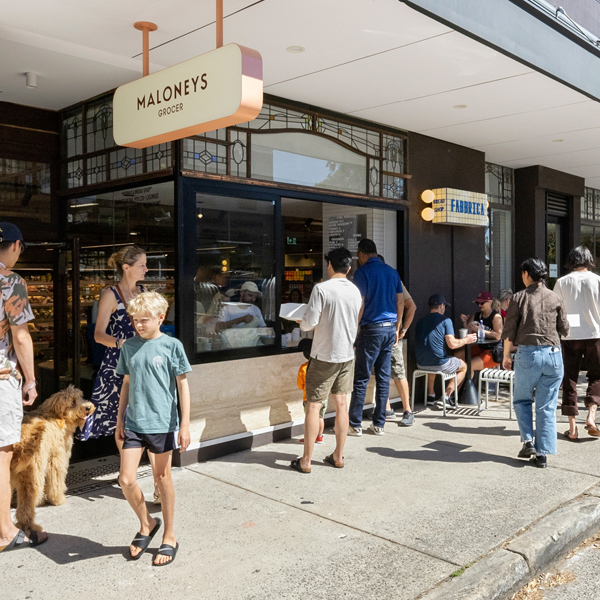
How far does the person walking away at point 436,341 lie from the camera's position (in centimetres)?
679

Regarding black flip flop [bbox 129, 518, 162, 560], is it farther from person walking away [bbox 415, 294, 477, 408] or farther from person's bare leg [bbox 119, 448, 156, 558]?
person walking away [bbox 415, 294, 477, 408]

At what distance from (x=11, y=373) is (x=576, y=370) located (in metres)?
5.08

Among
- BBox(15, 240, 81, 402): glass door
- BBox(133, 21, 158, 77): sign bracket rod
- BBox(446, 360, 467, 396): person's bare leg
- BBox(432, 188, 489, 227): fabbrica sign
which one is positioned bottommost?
BBox(446, 360, 467, 396): person's bare leg

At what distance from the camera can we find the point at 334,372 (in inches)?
193

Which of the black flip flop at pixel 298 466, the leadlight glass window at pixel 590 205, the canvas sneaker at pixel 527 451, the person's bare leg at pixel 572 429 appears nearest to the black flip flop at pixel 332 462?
the black flip flop at pixel 298 466

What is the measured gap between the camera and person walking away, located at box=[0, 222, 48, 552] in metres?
3.44

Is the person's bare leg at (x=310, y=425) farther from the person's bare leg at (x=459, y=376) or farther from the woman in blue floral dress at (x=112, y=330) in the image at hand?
the person's bare leg at (x=459, y=376)

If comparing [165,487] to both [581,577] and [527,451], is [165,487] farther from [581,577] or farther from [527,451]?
[527,451]

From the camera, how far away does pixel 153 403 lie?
10.9ft

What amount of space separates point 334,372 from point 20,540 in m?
2.49

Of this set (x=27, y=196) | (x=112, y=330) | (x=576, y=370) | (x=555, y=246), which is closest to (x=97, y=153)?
(x=27, y=196)

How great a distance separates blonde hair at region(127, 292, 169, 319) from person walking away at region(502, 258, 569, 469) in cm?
317

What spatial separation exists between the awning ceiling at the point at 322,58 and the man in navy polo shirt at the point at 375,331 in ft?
5.21

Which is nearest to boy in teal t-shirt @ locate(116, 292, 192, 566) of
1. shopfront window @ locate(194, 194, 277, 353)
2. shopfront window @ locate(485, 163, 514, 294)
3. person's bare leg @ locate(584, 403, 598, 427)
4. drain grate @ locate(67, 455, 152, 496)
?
drain grate @ locate(67, 455, 152, 496)
